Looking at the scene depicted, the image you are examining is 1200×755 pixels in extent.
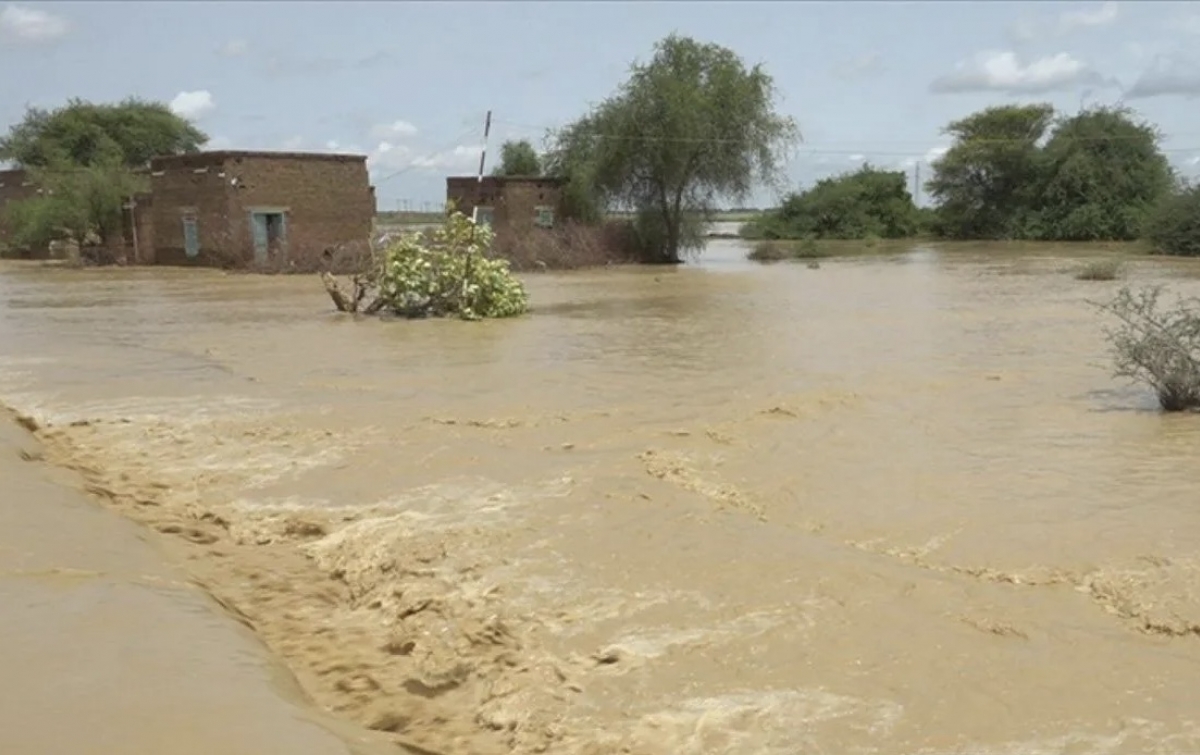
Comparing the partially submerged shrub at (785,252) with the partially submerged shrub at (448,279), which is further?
the partially submerged shrub at (785,252)

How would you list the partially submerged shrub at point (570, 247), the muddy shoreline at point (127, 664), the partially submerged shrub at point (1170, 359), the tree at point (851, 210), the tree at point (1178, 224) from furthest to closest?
the tree at point (851, 210) < the tree at point (1178, 224) < the partially submerged shrub at point (570, 247) < the partially submerged shrub at point (1170, 359) < the muddy shoreline at point (127, 664)

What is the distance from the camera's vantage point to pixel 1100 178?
51562mm

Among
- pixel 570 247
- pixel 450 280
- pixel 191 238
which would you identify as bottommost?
pixel 450 280

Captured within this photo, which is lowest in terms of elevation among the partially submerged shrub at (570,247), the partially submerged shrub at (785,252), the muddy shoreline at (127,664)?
the muddy shoreline at (127,664)

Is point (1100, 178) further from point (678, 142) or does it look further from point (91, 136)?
point (91, 136)

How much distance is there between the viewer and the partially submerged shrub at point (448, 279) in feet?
64.8

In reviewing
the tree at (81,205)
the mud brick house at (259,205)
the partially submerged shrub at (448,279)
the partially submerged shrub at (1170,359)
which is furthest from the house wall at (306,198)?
the partially submerged shrub at (1170,359)

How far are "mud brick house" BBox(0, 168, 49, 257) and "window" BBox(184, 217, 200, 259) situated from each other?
50.2 feet

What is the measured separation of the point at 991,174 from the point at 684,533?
54.7 metres

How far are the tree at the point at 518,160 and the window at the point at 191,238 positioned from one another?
14.7 metres

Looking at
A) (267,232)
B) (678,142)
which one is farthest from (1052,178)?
(267,232)

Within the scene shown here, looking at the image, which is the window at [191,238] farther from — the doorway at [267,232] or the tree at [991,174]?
the tree at [991,174]

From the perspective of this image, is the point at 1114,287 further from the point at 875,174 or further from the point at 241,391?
the point at 875,174

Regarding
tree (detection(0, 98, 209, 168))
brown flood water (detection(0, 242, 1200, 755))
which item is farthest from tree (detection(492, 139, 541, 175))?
brown flood water (detection(0, 242, 1200, 755))
